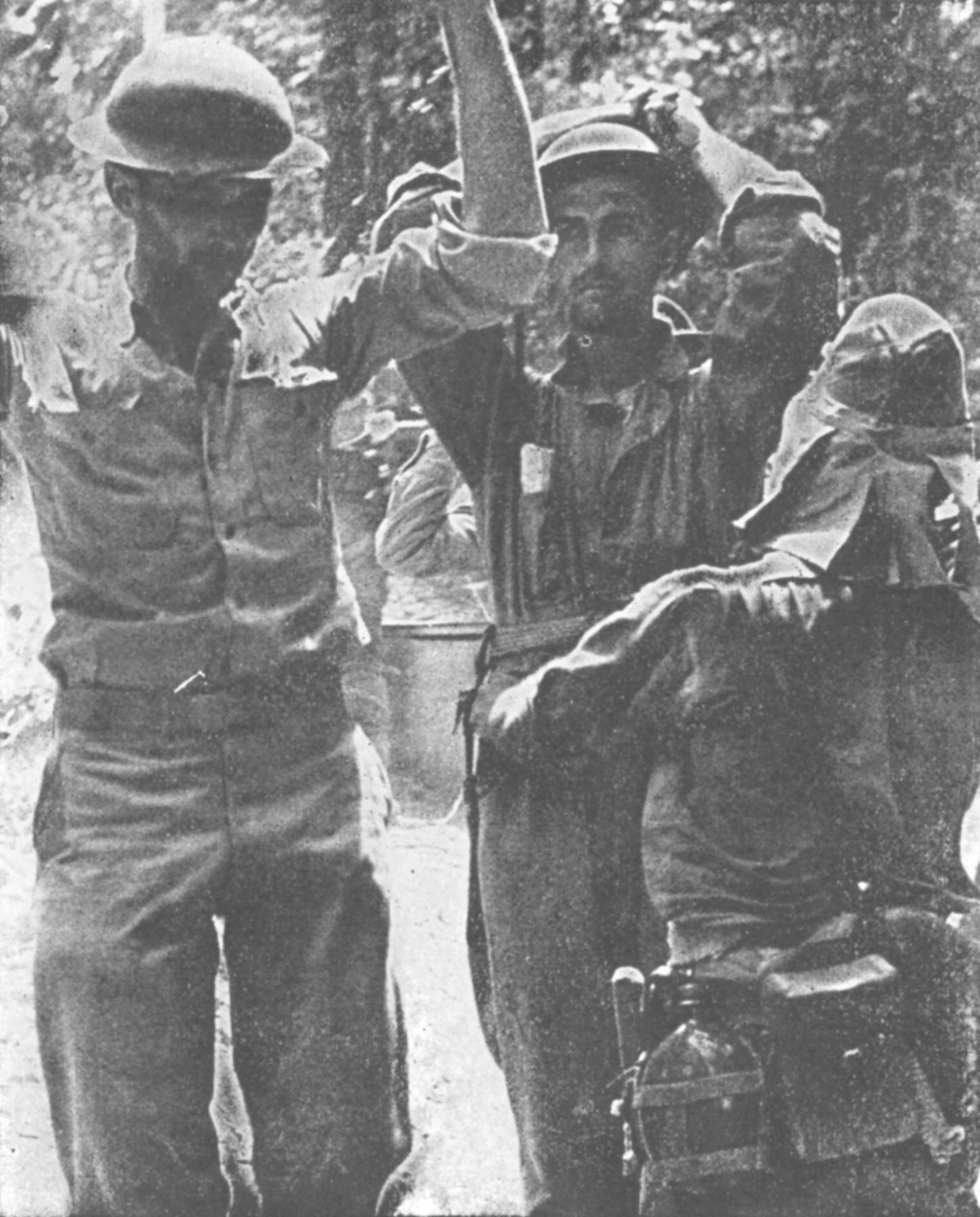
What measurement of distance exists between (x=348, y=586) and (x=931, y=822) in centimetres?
117

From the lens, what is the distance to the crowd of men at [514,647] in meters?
3.70

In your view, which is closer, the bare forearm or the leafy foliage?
the bare forearm

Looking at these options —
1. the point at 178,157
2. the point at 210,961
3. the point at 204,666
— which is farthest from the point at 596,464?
the point at 210,961

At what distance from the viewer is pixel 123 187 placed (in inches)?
147

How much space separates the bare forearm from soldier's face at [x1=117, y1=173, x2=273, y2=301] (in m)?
0.41

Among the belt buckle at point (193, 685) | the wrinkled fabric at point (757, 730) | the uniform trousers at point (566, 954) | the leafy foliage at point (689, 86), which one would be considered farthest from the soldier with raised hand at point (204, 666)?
the wrinkled fabric at point (757, 730)

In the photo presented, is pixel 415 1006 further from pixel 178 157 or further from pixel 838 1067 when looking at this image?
pixel 178 157

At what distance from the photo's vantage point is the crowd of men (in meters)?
3.70

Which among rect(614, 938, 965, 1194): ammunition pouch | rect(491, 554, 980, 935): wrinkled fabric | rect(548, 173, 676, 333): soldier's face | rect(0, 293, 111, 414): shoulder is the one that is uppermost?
rect(548, 173, 676, 333): soldier's face

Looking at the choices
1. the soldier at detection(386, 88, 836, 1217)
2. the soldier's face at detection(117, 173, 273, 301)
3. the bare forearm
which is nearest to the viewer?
the bare forearm

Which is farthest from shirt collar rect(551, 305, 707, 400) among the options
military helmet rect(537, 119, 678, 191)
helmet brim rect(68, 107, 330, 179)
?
helmet brim rect(68, 107, 330, 179)

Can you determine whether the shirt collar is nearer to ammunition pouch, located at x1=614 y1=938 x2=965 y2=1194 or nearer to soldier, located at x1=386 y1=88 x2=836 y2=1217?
soldier, located at x1=386 y1=88 x2=836 y2=1217

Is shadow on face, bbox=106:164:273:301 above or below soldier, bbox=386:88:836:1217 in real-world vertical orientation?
above

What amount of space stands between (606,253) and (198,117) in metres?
0.78
